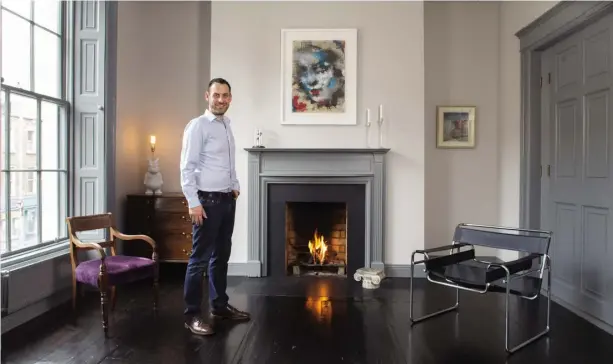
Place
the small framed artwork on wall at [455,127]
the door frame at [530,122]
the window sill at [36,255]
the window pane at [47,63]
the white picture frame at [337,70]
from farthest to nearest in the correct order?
the small framed artwork on wall at [455,127], the white picture frame at [337,70], the door frame at [530,122], the window pane at [47,63], the window sill at [36,255]

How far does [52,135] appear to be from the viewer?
4121mm

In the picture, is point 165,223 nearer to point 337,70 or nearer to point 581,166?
point 337,70

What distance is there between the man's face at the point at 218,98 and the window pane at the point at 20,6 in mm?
1792

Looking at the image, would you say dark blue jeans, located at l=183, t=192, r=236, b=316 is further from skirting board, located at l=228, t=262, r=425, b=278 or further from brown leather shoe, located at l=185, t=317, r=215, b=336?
skirting board, located at l=228, t=262, r=425, b=278

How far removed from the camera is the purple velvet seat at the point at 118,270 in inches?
131

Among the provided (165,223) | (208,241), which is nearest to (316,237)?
(165,223)

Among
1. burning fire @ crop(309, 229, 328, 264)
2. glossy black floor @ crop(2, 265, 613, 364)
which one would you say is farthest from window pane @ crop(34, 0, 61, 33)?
burning fire @ crop(309, 229, 328, 264)

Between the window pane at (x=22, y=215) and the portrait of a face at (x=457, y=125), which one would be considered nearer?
the window pane at (x=22, y=215)

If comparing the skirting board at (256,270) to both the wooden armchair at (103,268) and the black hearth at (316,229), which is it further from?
the wooden armchair at (103,268)

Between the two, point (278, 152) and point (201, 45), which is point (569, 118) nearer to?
point (278, 152)

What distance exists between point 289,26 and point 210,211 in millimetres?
2566

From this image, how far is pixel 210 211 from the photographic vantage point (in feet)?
10.4

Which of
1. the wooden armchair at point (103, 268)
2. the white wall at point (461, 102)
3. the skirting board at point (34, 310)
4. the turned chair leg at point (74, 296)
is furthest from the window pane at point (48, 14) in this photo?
the white wall at point (461, 102)

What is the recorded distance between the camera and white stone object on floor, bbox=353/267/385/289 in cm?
450
